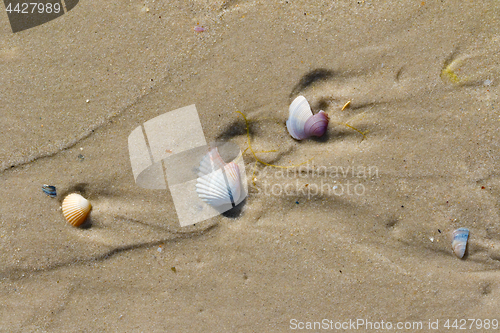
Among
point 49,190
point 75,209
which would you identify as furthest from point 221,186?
point 49,190

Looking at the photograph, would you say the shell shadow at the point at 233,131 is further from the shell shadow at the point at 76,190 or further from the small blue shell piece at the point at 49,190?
the small blue shell piece at the point at 49,190

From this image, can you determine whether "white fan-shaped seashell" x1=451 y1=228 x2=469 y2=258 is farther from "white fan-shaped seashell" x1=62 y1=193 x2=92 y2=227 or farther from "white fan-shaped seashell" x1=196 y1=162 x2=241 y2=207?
"white fan-shaped seashell" x1=62 y1=193 x2=92 y2=227

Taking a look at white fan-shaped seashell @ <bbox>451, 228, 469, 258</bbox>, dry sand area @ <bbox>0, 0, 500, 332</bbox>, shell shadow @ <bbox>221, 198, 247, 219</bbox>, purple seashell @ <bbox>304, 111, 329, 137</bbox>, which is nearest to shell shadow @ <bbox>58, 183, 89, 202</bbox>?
dry sand area @ <bbox>0, 0, 500, 332</bbox>

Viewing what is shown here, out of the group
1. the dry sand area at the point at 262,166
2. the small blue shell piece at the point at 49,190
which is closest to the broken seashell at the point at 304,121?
the dry sand area at the point at 262,166

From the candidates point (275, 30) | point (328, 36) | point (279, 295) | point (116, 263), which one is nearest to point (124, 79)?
point (275, 30)

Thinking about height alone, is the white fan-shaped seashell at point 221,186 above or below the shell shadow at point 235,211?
above

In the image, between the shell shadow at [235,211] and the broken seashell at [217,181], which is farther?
the shell shadow at [235,211]
